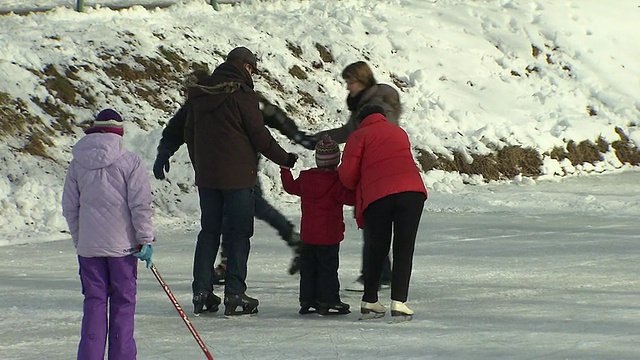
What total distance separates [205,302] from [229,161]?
3.40 feet

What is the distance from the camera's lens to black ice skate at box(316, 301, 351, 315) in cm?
843

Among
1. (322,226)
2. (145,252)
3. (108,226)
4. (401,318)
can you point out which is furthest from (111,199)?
(401,318)

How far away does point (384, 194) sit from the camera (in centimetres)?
806

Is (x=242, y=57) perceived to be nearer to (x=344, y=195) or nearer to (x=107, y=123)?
(x=344, y=195)

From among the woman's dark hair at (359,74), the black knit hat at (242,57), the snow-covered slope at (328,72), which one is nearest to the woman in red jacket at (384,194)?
the woman's dark hair at (359,74)

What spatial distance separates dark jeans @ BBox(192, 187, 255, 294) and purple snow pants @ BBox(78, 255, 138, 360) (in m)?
1.85

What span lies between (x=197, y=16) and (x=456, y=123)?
4751mm

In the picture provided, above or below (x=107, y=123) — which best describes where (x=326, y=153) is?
below

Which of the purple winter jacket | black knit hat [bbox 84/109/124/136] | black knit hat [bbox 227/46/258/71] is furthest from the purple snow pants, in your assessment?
black knit hat [bbox 227/46/258/71]

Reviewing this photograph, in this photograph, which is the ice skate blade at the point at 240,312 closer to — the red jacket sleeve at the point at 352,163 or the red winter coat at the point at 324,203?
the red winter coat at the point at 324,203

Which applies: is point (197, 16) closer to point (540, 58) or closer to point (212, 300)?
point (540, 58)

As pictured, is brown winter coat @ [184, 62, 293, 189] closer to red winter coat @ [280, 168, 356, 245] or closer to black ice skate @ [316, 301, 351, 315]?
red winter coat @ [280, 168, 356, 245]

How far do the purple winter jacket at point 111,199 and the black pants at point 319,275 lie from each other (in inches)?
90.4

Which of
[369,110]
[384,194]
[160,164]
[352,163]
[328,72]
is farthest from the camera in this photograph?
[328,72]
